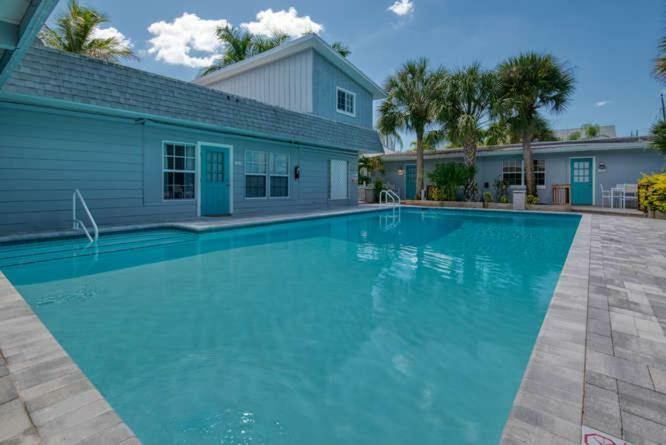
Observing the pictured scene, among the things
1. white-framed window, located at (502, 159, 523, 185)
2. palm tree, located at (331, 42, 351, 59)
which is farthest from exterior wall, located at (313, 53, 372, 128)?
white-framed window, located at (502, 159, 523, 185)

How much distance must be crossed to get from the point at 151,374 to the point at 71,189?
621cm

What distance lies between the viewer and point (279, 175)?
11.2 m

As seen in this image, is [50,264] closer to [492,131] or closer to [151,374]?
[151,374]

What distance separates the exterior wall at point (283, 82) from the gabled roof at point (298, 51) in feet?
0.61

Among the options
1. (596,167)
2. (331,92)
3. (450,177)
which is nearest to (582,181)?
(596,167)

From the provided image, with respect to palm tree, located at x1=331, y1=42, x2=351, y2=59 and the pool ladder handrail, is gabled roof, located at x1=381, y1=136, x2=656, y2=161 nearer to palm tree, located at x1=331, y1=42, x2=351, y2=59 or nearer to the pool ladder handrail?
the pool ladder handrail

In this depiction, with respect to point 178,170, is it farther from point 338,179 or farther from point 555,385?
point 555,385

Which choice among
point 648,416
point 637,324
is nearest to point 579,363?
point 648,416

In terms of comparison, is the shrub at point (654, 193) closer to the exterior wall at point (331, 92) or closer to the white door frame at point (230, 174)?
the exterior wall at point (331, 92)

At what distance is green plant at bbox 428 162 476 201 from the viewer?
572 inches

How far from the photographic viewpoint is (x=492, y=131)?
46.2ft

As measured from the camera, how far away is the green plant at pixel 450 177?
14531mm

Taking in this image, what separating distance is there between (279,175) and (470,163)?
8.28m

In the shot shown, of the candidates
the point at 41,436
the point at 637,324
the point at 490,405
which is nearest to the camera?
the point at 41,436
